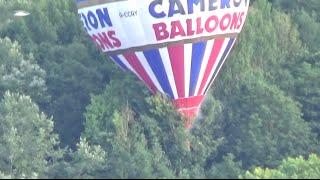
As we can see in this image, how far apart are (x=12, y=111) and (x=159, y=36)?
381 cm

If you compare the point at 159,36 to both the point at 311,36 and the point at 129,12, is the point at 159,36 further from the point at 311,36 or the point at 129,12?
the point at 311,36

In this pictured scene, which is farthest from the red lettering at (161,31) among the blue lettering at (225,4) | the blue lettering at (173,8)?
the blue lettering at (225,4)

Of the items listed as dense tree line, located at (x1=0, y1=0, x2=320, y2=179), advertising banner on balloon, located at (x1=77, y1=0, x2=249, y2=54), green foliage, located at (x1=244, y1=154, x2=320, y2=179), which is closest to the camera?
green foliage, located at (x1=244, y1=154, x2=320, y2=179)

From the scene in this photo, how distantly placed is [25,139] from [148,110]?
272cm

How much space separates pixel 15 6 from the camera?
80.6 m

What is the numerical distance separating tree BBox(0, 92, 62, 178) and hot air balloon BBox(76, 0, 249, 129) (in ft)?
7.23

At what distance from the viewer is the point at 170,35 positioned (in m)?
69.9

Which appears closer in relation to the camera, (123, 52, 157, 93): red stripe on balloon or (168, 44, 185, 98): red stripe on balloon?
(168, 44, 185, 98): red stripe on balloon

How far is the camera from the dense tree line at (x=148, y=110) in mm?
70625

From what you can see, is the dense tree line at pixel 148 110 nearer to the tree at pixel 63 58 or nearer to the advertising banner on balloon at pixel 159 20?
the tree at pixel 63 58

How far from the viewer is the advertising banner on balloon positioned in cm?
6950

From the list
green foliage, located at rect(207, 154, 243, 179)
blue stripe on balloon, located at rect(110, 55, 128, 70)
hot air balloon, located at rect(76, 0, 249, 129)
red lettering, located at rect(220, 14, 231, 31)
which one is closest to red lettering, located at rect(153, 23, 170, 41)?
hot air balloon, located at rect(76, 0, 249, 129)

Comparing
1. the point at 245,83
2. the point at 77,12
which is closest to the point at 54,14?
the point at 77,12

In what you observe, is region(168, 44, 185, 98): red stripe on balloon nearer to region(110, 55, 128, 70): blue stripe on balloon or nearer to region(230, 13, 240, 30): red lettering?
region(230, 13, 240, 30): red lettering
